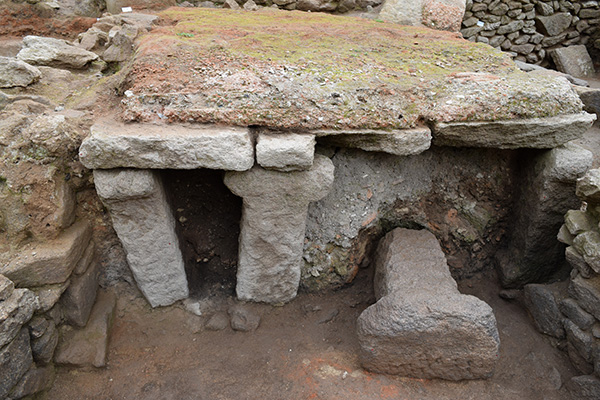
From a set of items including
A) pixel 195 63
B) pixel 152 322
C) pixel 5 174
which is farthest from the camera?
pixel 152 322

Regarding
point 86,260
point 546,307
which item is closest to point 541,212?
point 546,307

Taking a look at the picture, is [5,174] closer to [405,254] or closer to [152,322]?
[152,322]

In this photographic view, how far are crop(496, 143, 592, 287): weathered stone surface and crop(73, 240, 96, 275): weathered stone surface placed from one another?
3.27m

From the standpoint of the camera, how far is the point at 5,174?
94.5 inches

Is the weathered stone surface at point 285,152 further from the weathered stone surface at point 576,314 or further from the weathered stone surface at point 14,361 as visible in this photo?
the weathered stone surface at point 576,314

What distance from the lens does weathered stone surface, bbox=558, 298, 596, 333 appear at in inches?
102

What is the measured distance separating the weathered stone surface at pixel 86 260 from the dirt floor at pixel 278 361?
1.21 feet

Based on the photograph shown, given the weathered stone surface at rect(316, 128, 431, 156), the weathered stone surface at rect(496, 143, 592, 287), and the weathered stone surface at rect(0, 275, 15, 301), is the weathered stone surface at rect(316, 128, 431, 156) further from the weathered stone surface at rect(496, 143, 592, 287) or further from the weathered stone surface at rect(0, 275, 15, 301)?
the weathered stone surface at rect(0, 275, 15, 301)

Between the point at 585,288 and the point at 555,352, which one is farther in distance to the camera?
the point at 555,352

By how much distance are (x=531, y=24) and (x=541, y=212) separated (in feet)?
19.6

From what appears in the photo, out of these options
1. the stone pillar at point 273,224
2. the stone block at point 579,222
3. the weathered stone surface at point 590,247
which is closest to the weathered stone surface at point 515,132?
the stone block at point 579,222

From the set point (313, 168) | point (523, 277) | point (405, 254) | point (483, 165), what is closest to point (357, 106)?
point (313, 168)

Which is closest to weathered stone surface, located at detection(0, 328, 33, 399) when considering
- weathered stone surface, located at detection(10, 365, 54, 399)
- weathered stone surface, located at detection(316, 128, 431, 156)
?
weathered stone surface, located at detection(10, 365, 54, 399)

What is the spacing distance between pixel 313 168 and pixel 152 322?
1724 millimetres
